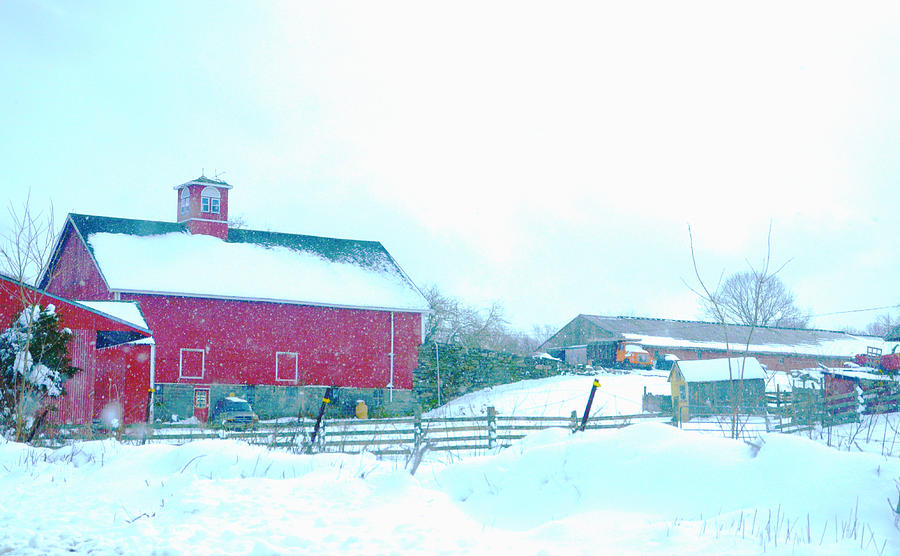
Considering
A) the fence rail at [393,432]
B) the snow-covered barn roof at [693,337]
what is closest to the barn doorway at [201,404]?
the fence rail at [393,432]

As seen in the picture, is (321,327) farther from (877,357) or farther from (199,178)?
(877,357)

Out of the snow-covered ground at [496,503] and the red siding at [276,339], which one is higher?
the red siding at [276,339]

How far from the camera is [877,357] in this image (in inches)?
1347

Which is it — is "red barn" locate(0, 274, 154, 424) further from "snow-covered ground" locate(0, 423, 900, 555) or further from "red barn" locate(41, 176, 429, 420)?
"snow-covered ground" locate(0, 423, 900, 555)

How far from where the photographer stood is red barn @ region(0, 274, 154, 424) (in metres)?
18.2

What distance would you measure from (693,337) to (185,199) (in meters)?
33.5

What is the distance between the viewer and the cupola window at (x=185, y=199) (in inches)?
1296

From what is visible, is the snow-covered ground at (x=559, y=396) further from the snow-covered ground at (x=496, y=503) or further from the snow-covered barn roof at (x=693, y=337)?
the snow-covered ground at (x=496, y=503)

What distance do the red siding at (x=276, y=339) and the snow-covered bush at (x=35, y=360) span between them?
10545 millimetres

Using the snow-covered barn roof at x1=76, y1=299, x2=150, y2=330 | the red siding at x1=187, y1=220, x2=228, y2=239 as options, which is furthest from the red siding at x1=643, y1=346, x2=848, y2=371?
the snow-covered barn roof at x1=76, y1=299, x2=150, y2=330

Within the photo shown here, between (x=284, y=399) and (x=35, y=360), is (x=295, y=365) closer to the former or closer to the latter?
(x=284, y=399)

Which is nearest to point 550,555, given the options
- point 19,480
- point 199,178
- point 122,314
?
point 19,480

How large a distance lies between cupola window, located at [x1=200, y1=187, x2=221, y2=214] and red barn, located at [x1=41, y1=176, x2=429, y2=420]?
0.04m

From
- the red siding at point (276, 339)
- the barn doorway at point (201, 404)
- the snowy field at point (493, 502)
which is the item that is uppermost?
the red siding at point (276, 339)
